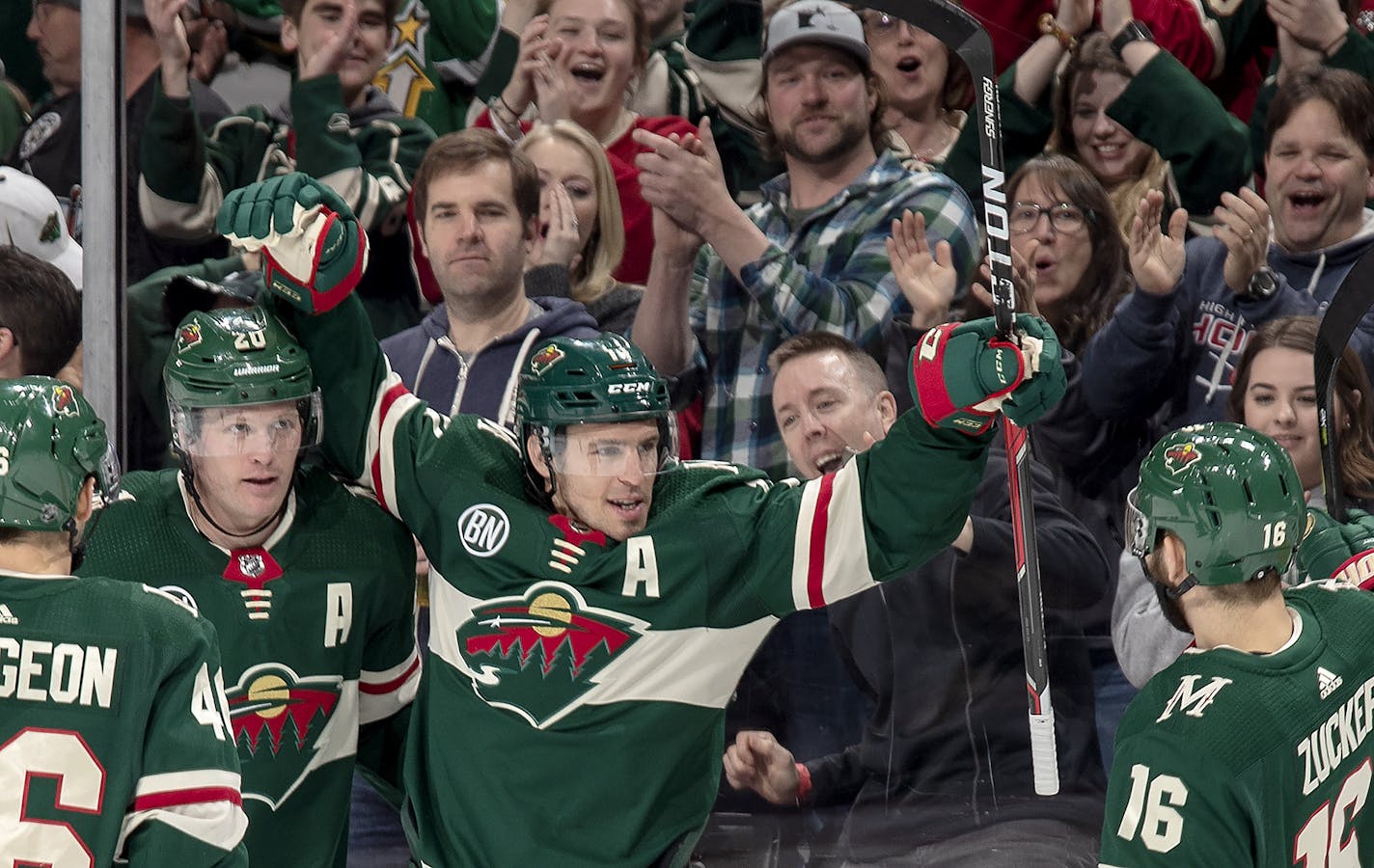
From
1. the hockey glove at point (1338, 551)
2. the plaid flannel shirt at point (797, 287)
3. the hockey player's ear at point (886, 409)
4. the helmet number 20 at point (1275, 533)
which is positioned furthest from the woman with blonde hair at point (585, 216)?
the helmet number 20 at point (1275, 533)

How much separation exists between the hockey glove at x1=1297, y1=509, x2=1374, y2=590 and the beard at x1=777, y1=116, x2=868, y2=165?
1.54 metres

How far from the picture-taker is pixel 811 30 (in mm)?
4145

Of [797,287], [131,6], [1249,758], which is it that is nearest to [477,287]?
[797,287]

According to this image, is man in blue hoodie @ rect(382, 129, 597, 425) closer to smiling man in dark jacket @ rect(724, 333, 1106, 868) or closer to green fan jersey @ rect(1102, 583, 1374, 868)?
smiling man in dark jacket @ rect(724, 333, 1106, 868)

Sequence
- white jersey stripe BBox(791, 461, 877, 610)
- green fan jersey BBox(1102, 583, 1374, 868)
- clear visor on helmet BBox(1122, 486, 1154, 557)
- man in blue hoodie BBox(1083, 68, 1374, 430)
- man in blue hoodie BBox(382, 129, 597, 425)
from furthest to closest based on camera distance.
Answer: man in blue hoodie BBox(1083, 68, 1374, 430) < man in blue hoodie BBox(382, 129, 597, 425) < white jersey stripe BBox(791, 461, 877, 610) < clear visor on helmet BBox(1122, 486, 1154, 557) < green fan jersey BBox(1102, 583, 1374, 868)

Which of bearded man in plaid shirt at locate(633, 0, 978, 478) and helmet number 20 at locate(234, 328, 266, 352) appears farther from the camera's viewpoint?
bearded man in plaid shirt at locate(633, 0, 978, 478)

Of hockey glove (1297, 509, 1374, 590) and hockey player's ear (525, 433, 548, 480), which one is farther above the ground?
hockey player's ear (525, 433, 548, 480)

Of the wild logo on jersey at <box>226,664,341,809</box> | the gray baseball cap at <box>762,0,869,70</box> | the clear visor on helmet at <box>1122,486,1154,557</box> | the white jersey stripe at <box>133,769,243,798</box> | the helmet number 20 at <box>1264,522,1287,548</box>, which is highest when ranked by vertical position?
the gray baseball cap at <box>762,0,869,70</box>

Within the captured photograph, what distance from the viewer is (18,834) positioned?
90.0 inches

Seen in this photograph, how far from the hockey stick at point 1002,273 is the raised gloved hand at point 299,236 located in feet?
3.23

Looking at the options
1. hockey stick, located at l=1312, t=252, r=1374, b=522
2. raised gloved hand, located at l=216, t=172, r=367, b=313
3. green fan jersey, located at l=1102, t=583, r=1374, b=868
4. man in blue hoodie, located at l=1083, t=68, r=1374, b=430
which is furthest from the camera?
man in blue hoodie, located at l=1083, t=68, r=1374, b=430

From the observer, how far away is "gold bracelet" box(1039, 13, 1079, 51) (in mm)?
4094

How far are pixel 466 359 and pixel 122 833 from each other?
173cm

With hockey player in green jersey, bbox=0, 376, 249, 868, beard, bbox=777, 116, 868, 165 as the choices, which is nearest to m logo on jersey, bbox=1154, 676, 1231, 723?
hockey player in green jersey, bbox=0, 376, 249, 868
